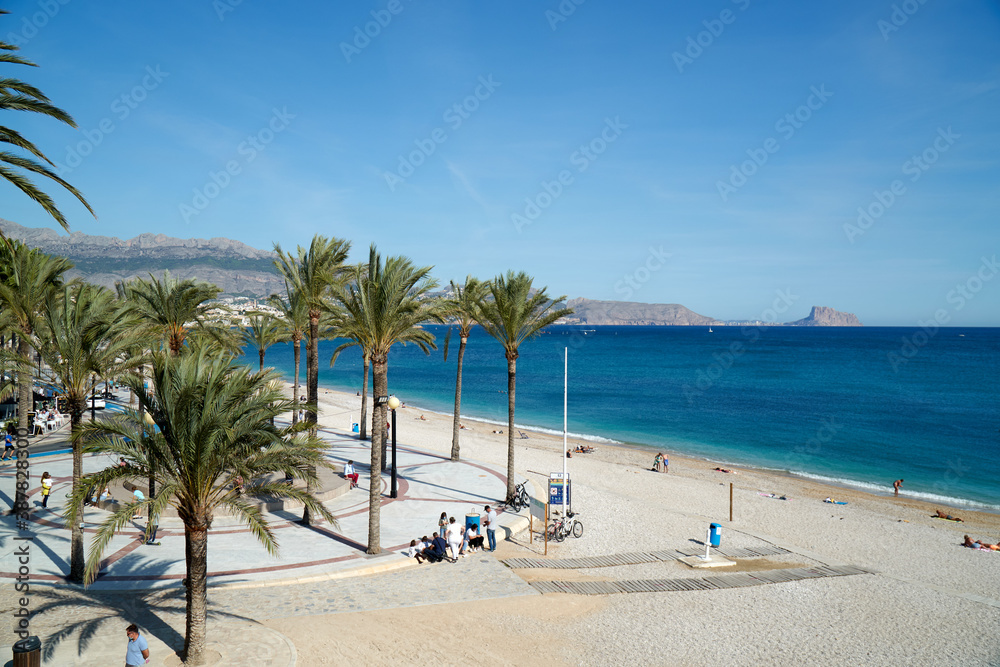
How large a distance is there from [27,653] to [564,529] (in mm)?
12948

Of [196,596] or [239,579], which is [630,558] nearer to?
[239,579]

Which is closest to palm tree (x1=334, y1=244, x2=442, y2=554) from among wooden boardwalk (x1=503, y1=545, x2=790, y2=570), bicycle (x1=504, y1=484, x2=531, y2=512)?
wooden boardwalk (x1=503, y1=545, x2=790, y2=570)

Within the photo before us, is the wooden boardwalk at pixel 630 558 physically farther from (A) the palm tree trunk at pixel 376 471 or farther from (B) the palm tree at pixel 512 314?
(B) the palm tree at pixel 512 314

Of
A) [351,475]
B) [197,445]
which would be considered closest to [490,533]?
[351,475]

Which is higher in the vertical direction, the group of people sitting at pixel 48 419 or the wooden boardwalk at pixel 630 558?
the group of people sitting at pixel 48 419

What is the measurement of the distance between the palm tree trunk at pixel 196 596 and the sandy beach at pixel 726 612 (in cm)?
163

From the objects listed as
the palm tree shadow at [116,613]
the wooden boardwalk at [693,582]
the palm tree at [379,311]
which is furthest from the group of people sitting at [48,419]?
the wooden boardwalk at [693,582]

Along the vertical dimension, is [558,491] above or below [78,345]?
below

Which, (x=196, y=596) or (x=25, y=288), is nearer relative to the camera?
(x=196, y=596)

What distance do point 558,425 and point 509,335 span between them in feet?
108

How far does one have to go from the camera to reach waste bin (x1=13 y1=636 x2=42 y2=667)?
26.7 feet

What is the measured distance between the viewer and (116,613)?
1110cm

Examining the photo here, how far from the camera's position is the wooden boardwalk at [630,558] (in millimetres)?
15227

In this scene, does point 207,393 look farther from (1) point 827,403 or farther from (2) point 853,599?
(1) point 827,403
